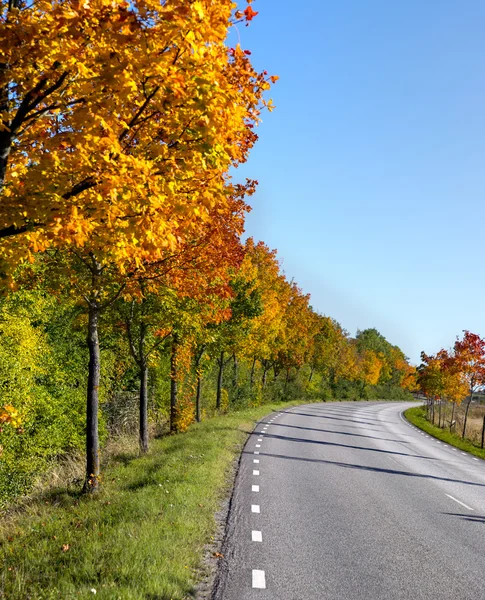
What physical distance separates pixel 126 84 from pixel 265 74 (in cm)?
238

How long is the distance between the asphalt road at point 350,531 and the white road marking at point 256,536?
16mm

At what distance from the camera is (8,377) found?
50.5ft

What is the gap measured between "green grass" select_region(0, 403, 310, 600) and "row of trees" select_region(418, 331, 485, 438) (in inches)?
835

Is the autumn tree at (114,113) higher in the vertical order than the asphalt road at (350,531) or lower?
higher

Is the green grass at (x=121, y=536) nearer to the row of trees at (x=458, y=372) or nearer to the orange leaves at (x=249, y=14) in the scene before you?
the orange leaves at (x=249, y=14)

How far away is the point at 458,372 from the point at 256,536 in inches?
1123

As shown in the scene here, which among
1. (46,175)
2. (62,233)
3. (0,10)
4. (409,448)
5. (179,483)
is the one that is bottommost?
(409,448)

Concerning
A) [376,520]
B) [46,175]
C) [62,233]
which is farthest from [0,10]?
[376,520]

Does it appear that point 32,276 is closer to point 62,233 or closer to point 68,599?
point 62,233

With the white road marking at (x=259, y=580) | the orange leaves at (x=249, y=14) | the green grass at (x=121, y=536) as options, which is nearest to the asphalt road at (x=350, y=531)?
the white road marking at (x=259, y=580)

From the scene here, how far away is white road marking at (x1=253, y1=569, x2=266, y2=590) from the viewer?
218 inches

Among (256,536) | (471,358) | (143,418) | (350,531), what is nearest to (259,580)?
(256,536)

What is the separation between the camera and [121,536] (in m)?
6.44

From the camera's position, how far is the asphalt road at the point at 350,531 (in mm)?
5766
